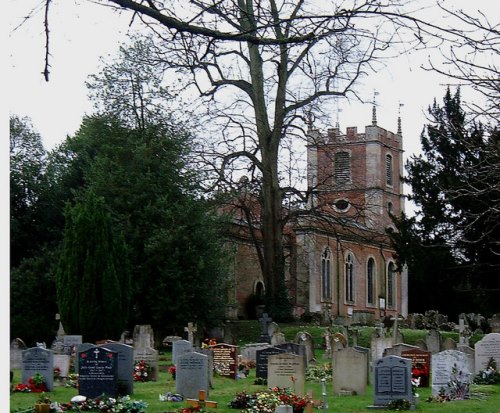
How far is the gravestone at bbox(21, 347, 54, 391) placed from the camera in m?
16.0

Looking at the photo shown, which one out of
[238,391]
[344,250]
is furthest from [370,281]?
[238,391]

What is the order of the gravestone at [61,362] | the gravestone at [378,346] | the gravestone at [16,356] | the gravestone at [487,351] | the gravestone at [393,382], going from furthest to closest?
the gravestone at [16,356], the gravestone at [378,346], the gravestone at [487,351], the gravestone at [61,362], the gravestone at [393,382]

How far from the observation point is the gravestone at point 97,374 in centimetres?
1459

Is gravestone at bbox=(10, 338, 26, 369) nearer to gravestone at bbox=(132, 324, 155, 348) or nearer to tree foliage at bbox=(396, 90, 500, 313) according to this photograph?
gravestone at bbox=(132, 324, 155, 348)

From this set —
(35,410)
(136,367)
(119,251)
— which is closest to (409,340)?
(119,251)

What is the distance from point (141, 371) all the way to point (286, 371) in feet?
13.3

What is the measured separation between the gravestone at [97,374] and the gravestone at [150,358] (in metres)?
3.54

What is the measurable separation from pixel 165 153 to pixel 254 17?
25.0 metres

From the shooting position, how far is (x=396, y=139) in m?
64.8

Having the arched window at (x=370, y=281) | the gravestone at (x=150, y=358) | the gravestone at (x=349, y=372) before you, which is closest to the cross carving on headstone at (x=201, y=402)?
the gravestone at (x=349, y=372)

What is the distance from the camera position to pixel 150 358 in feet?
60.8

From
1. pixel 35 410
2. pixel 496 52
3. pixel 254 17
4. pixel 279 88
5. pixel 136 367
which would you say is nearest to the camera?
pixel 254 17

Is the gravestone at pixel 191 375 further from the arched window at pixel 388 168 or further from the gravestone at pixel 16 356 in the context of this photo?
the arched window at pixel 388 168

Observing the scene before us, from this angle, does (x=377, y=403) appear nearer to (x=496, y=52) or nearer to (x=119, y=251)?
(x=496, y=52)
